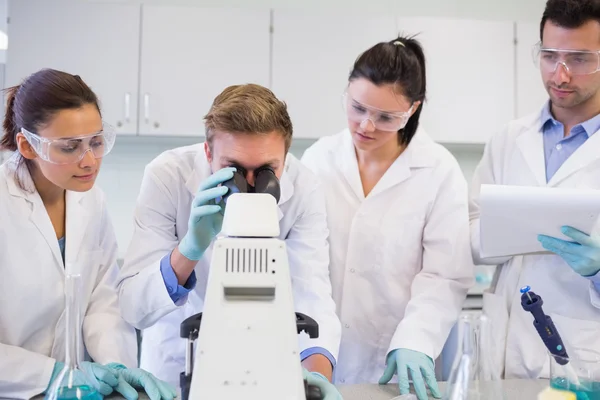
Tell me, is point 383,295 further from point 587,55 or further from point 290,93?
point 290,93

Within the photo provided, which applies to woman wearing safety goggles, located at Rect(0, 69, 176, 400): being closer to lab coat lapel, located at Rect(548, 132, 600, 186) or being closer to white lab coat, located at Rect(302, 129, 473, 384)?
white lab coat, located at Rect(302, 129, 473, 384)

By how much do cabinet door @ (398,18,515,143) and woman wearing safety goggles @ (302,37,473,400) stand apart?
1640 mm

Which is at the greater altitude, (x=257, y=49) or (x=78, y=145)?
(x=257, y=49)

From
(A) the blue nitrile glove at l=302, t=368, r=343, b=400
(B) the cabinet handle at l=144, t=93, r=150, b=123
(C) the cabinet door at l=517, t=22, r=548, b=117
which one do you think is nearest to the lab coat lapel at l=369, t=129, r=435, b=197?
(A) the blue nitrile glove at l=302, t=368, r=343, b=400

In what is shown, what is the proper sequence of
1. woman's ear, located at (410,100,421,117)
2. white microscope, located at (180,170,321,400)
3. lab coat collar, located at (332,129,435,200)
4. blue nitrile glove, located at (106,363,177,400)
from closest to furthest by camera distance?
white microscope, located at (180,170,321,400) < blue nitrile glove, located at (106,363,177,400) < woman's ear, located at (410,100,421,117) < lab coat collar, located at (332,129,435,200)

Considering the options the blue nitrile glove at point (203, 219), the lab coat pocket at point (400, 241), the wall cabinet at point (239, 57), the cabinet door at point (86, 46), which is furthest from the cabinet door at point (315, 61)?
the blue nitrile glove at point (203, 219)

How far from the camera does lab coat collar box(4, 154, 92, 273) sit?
174 centimetres

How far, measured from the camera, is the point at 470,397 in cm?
117

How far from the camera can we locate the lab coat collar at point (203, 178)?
178 cm

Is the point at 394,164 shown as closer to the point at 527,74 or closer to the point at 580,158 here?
the point at 580,158

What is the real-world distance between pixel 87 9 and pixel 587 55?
2.63 m

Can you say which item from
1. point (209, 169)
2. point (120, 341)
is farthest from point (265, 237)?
point (120, 341)

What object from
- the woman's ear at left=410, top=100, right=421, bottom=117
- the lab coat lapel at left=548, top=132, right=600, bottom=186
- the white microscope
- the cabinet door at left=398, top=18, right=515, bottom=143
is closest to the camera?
the white microscope

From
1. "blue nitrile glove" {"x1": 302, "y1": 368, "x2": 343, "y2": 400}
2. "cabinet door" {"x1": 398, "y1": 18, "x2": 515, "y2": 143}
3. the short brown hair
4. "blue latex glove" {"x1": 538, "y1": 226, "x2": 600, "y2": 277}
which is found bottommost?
"blue nitrile glove" {"x1": 302, "y1": 368, "x2": 343, "y2": 400}
